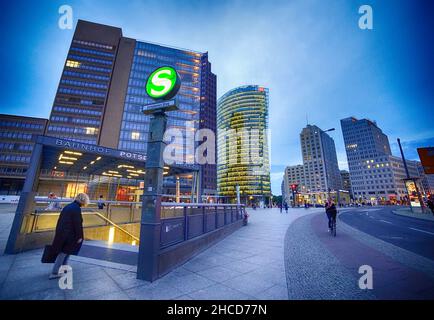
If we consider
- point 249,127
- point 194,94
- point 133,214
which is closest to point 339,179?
point 249,127

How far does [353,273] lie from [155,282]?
4.50 metres

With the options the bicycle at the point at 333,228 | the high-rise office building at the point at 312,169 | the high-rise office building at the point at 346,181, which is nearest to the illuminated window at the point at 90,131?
the bicycle at the point at 333,228

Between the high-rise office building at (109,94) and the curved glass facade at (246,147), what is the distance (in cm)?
5299

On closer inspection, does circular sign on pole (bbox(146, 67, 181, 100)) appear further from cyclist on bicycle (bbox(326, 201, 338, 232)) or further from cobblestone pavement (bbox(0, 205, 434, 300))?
cyclist on bicycle (bbox(326, 201, 338, 232))

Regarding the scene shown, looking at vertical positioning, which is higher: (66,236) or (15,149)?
(15,149)

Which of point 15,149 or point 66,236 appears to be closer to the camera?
point 66,236

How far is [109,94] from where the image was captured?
62562 mm

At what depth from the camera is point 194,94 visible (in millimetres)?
79375

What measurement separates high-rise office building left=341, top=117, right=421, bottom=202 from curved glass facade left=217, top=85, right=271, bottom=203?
61.0 meters

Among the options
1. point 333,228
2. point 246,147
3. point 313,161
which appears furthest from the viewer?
point 313,161

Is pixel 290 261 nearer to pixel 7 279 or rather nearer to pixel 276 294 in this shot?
pixel 276 294

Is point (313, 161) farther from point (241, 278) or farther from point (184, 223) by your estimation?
point (241, 278)

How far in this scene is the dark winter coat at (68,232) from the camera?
378 centimetres

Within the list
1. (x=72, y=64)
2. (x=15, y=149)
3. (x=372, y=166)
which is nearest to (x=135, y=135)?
(x=72, y=64)
